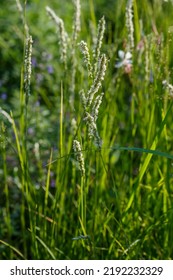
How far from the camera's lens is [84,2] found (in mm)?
4316

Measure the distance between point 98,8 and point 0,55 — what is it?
1090 millimetres

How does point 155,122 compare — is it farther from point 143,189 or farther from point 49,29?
point 49,29

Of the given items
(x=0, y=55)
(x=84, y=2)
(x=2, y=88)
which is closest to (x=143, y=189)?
(x=2, y=88)

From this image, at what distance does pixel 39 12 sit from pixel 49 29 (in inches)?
6.7

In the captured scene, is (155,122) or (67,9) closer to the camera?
(155,122)

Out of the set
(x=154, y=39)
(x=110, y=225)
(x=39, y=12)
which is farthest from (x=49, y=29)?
(x=110, y=225)
